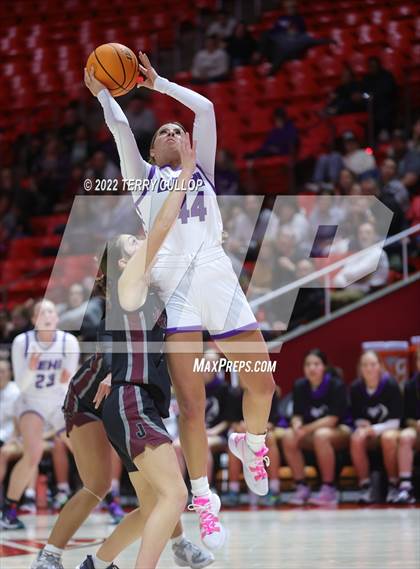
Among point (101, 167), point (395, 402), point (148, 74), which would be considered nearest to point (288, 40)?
point (101, 167)

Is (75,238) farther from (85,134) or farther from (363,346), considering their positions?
(363,346)

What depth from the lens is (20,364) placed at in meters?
9.64

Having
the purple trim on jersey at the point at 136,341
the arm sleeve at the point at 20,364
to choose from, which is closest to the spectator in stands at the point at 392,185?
the arm sleeve at the point at 20,364

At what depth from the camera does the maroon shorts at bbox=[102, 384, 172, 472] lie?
17.0 feet

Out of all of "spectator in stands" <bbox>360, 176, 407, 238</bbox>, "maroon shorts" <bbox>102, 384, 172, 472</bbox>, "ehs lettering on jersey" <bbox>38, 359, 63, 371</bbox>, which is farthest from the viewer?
"spectator in stands" <bbox>360, 176, 407, 238</bbox>

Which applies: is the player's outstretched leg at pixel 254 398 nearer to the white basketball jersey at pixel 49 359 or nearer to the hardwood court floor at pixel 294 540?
the hardwood court floor at pixel 294 540

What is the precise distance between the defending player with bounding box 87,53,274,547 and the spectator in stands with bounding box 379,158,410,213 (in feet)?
20.4

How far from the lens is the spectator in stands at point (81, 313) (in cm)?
1190

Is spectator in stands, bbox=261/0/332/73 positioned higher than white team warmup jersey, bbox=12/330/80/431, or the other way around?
spectator in stands, bbox=261/0/332/73

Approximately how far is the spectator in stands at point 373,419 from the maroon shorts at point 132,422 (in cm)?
532

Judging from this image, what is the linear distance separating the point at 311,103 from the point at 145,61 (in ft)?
31.2

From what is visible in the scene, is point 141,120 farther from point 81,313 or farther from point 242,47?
point 81,313

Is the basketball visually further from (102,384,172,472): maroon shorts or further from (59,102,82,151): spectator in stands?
(59,102,82,151): spectator in stands

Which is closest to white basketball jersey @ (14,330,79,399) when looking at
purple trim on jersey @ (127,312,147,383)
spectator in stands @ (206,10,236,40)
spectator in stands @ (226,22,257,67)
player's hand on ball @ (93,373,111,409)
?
player's hand on ball @ (93,373,111,409)
